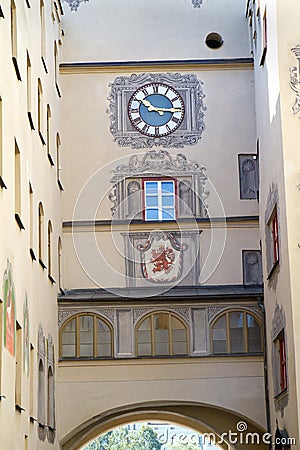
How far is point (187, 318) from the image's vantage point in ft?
75.5

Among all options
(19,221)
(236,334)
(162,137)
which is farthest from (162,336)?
(19,221)

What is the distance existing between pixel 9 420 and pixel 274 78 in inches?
351

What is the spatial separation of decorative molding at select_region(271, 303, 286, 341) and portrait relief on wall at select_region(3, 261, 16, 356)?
6.18m

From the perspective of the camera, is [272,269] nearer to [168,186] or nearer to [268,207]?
[268,207]

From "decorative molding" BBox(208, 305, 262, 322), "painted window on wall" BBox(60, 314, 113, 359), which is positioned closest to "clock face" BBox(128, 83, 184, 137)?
"decorative molding" BBox(208, 305, 262, 322)

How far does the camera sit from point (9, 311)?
14.1 metres

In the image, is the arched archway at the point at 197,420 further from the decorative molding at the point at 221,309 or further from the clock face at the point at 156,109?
the clock face at the point at 156,109

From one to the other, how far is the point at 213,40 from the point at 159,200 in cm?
439

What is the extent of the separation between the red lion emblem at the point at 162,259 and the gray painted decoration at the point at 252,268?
1.71 metres

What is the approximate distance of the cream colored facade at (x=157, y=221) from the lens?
1884 centimetres

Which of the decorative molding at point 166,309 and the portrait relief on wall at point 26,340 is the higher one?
the decorative molding at point 166,309

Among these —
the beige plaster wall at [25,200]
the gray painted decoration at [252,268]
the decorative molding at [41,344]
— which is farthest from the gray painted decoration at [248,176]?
the decorative molding at [41,344]

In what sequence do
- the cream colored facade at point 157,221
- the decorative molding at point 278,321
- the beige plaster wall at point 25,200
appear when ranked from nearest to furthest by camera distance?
1. the beige plaster wall at point 25,200
2. the cream colored facade at point 157,221
3. the decorative molding at point 278,321

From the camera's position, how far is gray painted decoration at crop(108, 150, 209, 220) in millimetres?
24578
